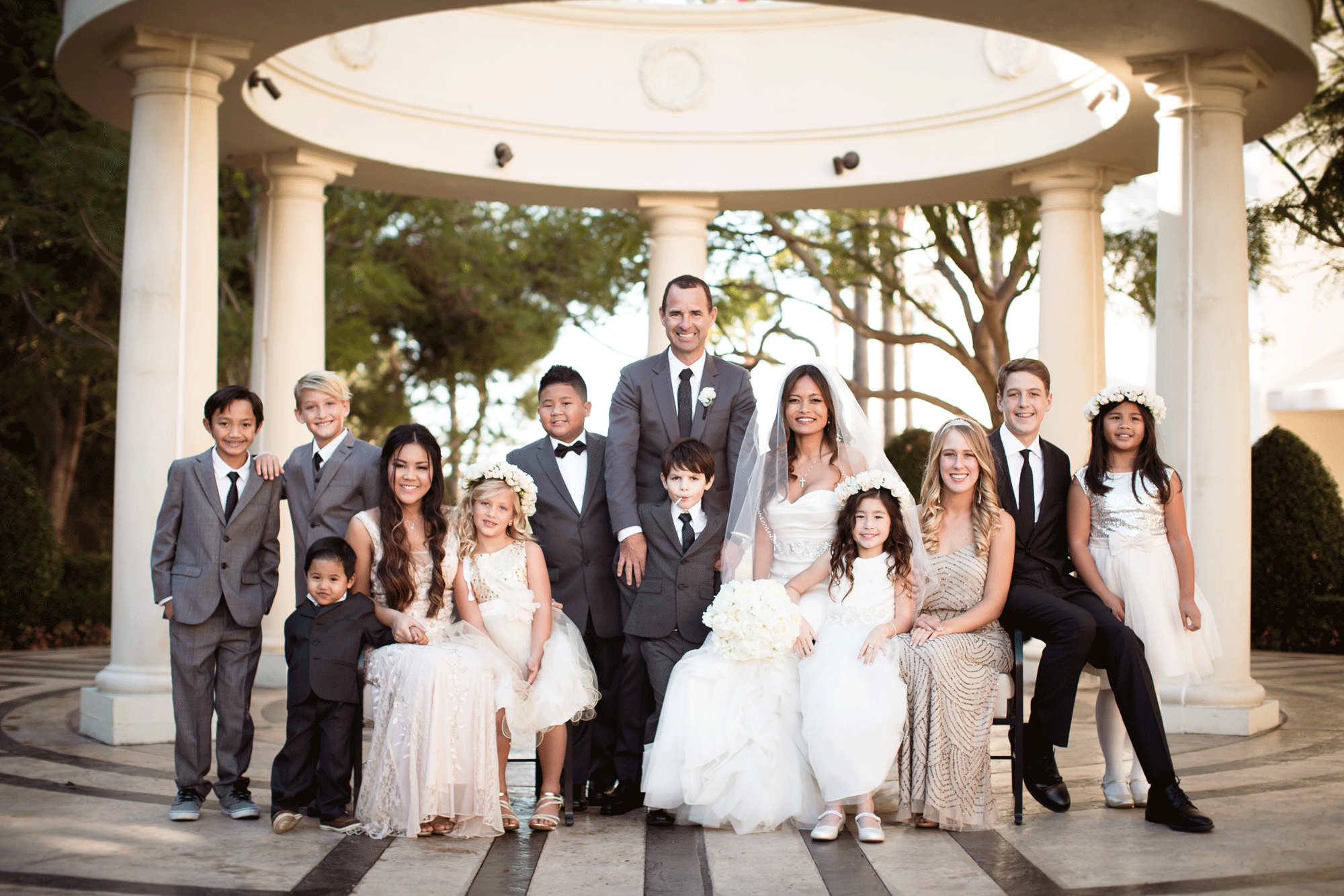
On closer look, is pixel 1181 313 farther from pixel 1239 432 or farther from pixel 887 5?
pixel 887 5

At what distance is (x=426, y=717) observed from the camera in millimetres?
5762

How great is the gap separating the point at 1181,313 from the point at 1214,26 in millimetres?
2026

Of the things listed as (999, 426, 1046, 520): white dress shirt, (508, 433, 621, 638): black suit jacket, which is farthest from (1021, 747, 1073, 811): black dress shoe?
(508, 433, 621, 638): black suit jacket

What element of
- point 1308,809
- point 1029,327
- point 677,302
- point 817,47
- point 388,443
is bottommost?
point 1308,809

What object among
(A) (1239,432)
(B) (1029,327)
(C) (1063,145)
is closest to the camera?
(A) (1239,432)

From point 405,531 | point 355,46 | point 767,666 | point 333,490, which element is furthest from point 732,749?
point 355,46

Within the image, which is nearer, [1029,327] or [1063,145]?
[1063,145]

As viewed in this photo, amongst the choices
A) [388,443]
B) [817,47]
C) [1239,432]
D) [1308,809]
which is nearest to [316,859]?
[388,443]

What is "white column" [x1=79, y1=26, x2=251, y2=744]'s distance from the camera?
27.9 ft

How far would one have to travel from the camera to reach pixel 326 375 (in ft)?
21.8

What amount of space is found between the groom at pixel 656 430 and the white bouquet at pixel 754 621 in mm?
632

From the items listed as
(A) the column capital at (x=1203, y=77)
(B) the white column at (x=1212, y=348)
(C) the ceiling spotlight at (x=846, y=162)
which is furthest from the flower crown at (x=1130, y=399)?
(C) the ceiling spotlight at (x=846, y=162)

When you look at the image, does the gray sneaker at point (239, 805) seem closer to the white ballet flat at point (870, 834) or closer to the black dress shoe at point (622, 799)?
the black dress shoe at point (622, 799)

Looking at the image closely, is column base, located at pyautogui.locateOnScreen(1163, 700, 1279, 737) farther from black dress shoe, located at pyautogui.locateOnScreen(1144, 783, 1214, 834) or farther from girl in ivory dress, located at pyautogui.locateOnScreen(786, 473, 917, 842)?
girl in ivory dress, located at pyautogui.locateOnScreen(786, 473, 917, 842)
